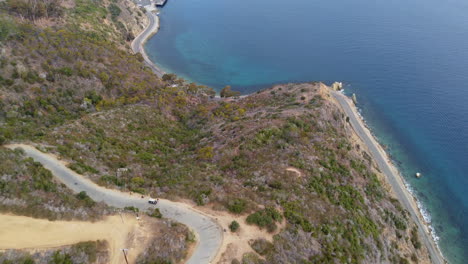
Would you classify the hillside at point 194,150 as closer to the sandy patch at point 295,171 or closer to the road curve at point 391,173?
the sandy patch at point 295,171

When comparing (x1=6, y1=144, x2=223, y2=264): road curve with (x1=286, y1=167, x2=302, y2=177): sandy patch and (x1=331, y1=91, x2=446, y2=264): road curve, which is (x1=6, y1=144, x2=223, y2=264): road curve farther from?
(x1=331, y1=91, x2=446, y2=264): road curve

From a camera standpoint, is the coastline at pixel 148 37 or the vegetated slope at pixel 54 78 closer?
the vegetated slope at pixel 54 78

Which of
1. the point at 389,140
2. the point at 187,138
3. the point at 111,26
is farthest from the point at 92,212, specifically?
the point at 111,26

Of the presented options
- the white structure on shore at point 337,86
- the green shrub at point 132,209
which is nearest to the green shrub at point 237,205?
the green shrub at point 132,209

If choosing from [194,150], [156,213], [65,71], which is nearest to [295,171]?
[194,150]

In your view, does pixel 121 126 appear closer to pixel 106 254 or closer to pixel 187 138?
pixel 187 138

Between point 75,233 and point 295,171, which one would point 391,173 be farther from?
point 75,233
